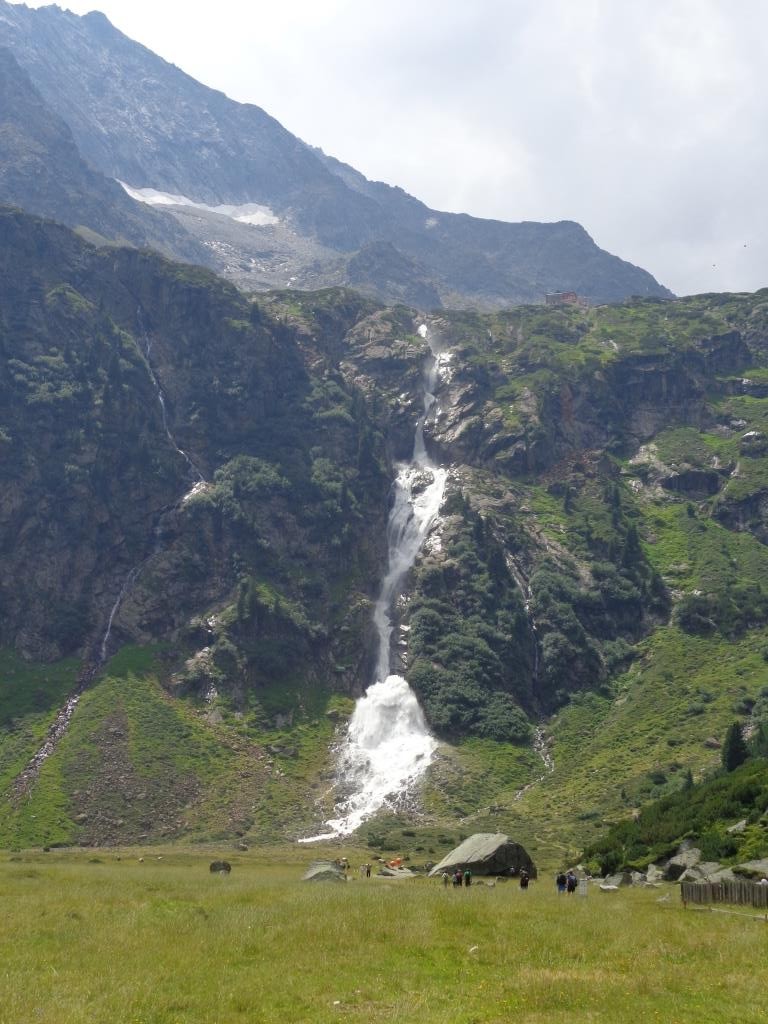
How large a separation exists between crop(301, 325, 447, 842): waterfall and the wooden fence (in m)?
69.4

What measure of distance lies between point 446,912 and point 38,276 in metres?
190

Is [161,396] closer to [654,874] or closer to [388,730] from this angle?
[388,730]

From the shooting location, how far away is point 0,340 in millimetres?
171625

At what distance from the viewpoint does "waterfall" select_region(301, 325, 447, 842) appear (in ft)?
359

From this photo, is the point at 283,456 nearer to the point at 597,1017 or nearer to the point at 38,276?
the point at 38,276

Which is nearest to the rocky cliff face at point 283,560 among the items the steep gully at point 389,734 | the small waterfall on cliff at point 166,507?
the small waterfall on cliff at point 166,507

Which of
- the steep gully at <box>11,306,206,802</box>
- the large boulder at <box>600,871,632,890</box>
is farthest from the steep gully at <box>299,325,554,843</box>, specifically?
the large boulder at <box>600,871,632,890</box>

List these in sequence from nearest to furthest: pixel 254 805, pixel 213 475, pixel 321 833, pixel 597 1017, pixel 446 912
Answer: pixel 597 1017, pixel 446 912, pixel 321 833, pixel 254 805, pixel 213 475

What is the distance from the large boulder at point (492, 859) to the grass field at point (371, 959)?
1944 cm

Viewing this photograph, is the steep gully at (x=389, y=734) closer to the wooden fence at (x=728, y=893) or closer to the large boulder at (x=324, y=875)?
the large boulder at (x=324, y=875)

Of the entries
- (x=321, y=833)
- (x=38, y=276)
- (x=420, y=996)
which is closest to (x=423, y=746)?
(x=321, y=833)

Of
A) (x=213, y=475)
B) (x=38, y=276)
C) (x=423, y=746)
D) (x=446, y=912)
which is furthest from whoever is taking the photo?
(x=38, y=276)

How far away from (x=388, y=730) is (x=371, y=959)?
102698mm

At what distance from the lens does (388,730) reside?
126 metres
